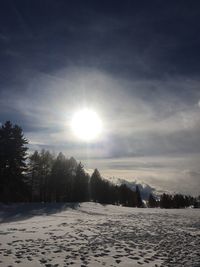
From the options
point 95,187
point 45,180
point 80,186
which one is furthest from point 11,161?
point 95,187

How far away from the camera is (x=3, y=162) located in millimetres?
49875

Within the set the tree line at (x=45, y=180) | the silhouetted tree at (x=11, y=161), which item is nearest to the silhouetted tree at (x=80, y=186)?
the tree line at (x=45, y=180)

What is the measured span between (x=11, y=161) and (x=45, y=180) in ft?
83.1

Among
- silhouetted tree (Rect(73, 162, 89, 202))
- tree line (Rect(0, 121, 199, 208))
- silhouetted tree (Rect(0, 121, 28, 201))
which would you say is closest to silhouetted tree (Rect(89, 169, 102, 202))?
tree line (Rect(0, 121, 199, 208))

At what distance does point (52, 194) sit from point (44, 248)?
67.4m

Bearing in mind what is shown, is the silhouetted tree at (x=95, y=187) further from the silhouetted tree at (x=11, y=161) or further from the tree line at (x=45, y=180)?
the silhouetted tree at (x=11, y=161)

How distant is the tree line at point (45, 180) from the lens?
50.0 meters

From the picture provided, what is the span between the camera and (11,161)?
5022cm

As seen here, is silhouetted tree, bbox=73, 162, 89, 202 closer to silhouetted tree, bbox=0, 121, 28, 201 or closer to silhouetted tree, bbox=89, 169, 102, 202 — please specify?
silhouetted tree, bbox=89, 169, 102, 202

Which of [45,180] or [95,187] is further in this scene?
[95,187]

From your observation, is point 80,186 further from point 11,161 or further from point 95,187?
point 11,161

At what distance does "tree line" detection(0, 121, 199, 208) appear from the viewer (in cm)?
5000

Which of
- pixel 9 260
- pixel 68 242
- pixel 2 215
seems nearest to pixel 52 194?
pixel 2 215

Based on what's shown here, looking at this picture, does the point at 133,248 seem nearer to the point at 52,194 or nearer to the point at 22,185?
the point at 22,185
